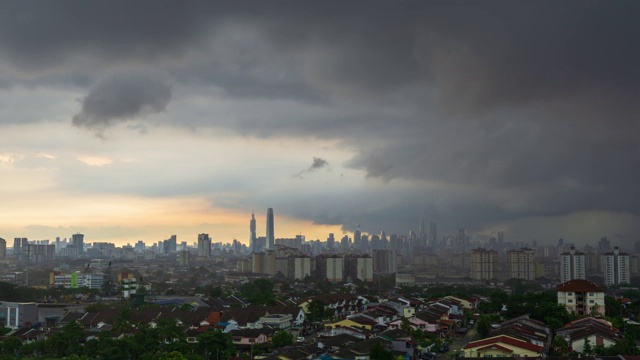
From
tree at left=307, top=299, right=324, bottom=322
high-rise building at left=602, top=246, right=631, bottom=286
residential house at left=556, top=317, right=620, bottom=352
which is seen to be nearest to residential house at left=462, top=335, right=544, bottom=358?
residential house at left=556, top=317, right=620, bottom=352

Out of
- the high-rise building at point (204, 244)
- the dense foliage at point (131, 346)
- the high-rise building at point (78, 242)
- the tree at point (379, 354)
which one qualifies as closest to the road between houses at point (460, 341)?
the tree at point (379, 354)

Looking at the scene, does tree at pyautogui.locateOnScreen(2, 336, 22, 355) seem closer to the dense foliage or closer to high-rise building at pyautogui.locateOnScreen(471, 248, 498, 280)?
the dense foliage

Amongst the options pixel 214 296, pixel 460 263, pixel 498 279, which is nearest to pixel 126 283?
pixel 214 296

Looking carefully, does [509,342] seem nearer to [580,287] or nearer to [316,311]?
[580,287]

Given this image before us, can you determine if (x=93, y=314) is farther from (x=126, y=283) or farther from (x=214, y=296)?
(x=126, y=283)

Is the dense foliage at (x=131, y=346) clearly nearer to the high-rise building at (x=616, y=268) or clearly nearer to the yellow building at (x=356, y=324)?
the yellow building at (x=356, y=324)

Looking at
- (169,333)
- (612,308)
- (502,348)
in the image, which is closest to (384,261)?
(612,308)

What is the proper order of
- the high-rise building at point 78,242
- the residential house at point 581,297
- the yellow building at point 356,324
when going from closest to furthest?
1. the yellow building at point 356,324
2. the residential house at point 581,297
3. the high-rise building at point 78,242

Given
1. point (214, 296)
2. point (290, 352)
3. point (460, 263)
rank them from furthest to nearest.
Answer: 1. point (460, 263)
2. point (214, 296)
3. point (290, 352)
